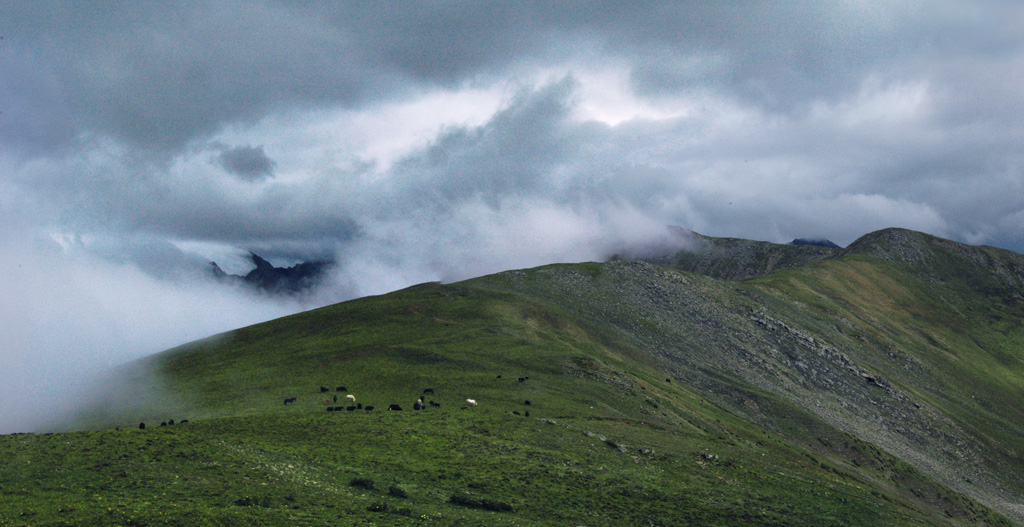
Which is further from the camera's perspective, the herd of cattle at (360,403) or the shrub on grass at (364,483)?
the herd of cattle at (360,403)

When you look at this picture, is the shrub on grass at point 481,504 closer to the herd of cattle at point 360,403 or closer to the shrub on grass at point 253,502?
the shrub on grass at point 253,502

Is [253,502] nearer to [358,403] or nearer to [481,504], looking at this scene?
[481,504]

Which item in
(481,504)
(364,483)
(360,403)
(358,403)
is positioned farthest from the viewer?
(360,403)

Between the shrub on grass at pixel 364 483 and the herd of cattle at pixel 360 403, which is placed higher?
the herd of cattle at pixel 360 403

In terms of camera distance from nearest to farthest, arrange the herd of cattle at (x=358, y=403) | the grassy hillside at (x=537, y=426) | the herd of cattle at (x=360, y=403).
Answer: the grassy hillside at (x=537, y=426) < the herd of cattle at (x=360, y=403) < the herd of cattle at (x=358, y=403)

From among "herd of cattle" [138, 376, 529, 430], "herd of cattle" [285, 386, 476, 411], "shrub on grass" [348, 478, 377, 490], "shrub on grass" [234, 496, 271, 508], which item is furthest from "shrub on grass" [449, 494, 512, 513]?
"herd of cattle" [285, 386, 476, 411]

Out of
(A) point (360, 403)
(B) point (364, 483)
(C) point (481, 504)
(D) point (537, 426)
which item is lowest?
(C) point (481, 504)

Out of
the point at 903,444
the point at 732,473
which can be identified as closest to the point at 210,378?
the point at 732,473

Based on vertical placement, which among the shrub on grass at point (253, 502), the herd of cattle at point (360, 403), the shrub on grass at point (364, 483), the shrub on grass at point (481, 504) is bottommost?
the shrub on grass at point (481, 504)

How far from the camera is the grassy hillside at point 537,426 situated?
1491 inches

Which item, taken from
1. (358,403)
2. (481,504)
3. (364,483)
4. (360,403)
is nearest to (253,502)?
(364,483)

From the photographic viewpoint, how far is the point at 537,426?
6053cm

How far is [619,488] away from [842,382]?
110m

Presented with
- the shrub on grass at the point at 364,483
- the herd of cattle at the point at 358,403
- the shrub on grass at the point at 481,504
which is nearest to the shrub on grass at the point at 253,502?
the shrub on grass at the point at 364,483
